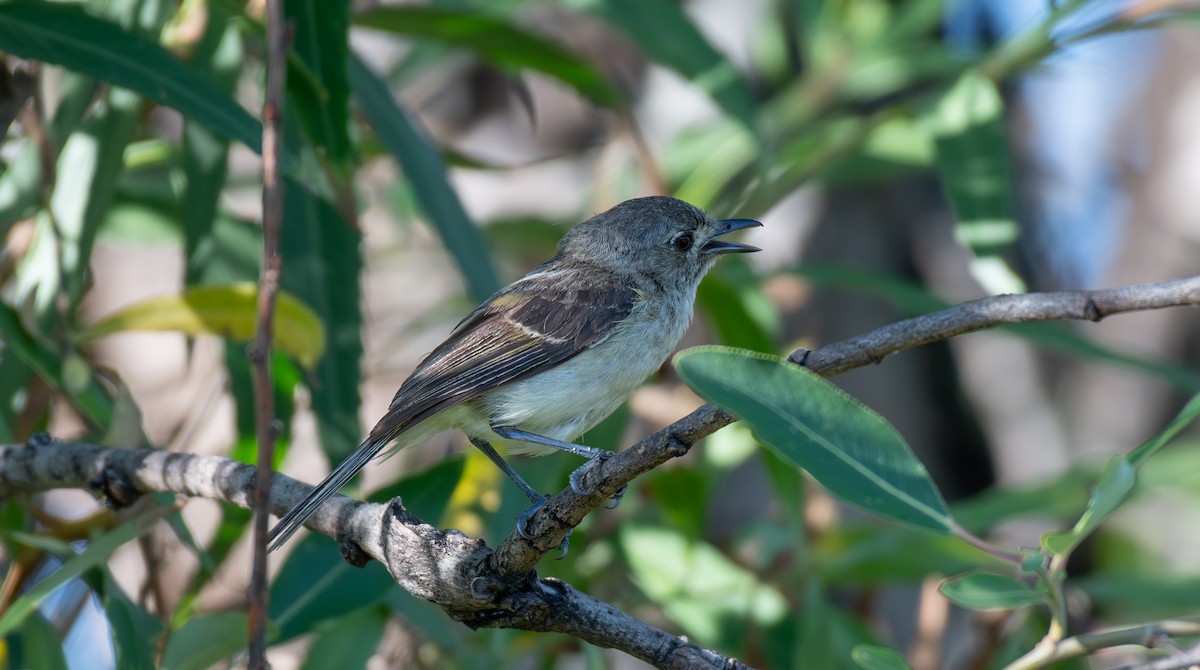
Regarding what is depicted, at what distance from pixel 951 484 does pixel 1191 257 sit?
1733 millimetres

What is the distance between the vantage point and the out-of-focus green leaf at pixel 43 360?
3.09 metres

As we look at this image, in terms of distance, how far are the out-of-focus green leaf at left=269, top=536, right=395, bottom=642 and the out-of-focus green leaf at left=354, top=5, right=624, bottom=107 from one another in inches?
81.2

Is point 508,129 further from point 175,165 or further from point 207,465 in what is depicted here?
point 207,465

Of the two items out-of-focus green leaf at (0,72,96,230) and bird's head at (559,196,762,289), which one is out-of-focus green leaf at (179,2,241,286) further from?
bird's head at (559,196,762,289)

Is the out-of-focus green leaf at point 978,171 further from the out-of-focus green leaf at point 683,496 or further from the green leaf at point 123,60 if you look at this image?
the green leaf at point 123,60

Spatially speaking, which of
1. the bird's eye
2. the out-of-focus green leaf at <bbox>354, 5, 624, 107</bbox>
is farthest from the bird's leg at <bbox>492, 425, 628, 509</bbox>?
the out-of-focus green leaf at <bbox>354, 5, 624, 107</bbox>

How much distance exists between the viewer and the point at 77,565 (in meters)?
2.59

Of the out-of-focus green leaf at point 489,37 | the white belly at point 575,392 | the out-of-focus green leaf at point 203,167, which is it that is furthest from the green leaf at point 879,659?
the out-of-focus green leaf at point 489,37

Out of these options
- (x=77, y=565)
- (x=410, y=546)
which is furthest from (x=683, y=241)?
(x=77, y=565)

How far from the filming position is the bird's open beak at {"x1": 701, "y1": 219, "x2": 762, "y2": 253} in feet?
12.6

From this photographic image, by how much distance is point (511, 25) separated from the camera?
14.6 feet

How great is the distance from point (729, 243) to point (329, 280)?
4.46 ft

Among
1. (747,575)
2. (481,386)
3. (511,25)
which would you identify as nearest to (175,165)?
(511,25)

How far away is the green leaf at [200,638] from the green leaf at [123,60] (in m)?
1.24
